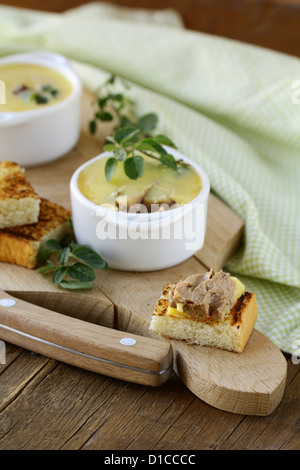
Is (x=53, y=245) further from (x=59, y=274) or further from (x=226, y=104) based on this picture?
(x=226, y=104)

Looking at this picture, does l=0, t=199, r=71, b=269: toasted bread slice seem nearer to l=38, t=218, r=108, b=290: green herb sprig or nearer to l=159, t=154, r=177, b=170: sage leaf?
l=38, t=218, r=108, b=290: green herb sprig

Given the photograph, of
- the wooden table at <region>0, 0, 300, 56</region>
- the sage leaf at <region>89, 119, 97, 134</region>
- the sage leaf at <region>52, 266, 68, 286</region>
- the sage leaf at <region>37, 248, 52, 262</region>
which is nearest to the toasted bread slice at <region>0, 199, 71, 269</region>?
the sage leaf at <region>37, 248, 52, 262</region>

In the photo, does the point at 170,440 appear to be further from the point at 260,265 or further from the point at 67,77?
the point at 67,77

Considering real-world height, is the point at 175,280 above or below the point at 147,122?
below

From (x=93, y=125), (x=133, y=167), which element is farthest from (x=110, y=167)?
(x=93, y=125)

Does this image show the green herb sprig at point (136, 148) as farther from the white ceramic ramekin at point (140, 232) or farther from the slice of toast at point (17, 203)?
the slice of toast at point (17, 203)

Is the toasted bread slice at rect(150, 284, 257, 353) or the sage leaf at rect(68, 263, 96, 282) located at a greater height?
the toasted bread slice at rect(150, 284, 257, 353)

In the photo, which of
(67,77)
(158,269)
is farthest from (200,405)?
(67,77)
